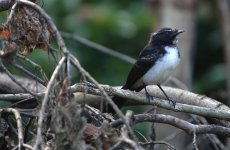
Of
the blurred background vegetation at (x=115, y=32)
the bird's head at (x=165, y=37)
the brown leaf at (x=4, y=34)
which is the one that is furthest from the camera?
the blurred background vegetation at (x=115, y=32)

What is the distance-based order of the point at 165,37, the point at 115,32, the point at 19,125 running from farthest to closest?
the point at 115,32
the point at 165,37
the point at 19,125

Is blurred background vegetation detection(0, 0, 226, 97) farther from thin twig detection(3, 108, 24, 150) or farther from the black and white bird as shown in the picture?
thin twig detection(3, 108, 24, 150)

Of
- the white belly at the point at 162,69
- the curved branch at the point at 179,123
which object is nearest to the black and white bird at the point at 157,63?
the white belly at the point at 162,69

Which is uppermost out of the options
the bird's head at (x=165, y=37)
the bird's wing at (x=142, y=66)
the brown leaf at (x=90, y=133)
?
the brown leaf at (x=90, y=133)

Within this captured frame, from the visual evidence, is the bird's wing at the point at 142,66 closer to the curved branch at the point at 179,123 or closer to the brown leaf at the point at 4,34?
the curved branch at the point at 179,123

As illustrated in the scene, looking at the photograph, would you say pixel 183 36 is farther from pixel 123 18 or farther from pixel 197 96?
pixel 197 96

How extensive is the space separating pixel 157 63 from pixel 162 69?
91 millimetres

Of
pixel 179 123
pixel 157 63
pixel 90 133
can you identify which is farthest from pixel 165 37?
pixel 90 133

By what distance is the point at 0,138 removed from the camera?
4.44 metres

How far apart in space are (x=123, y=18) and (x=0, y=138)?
19.5 feet

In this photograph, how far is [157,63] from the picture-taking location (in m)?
6.38

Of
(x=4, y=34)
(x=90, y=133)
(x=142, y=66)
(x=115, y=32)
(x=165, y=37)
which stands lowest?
(x=115, y=32)

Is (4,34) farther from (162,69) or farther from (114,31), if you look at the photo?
(114,31)

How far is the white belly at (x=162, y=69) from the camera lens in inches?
248
